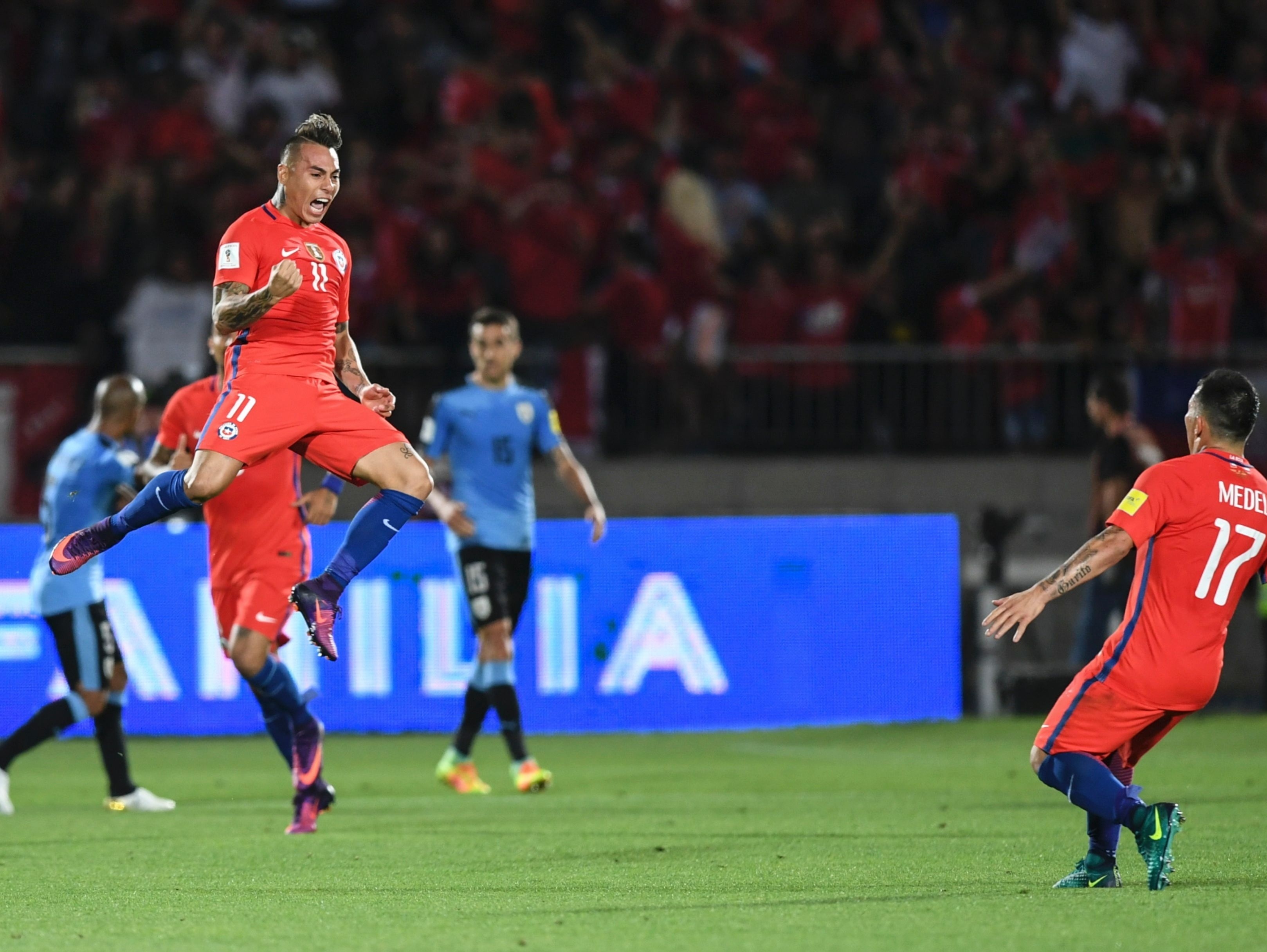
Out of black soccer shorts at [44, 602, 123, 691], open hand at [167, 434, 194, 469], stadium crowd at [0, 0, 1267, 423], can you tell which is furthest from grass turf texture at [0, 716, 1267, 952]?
stadium crowd at [0, 0, 1267, 423]

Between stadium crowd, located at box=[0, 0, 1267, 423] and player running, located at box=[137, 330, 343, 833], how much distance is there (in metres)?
5.47

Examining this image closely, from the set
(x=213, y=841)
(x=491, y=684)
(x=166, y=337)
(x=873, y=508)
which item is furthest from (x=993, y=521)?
(x=213, y=841)

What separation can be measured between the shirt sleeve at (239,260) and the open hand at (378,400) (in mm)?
622

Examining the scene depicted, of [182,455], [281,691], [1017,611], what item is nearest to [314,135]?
[182,455]

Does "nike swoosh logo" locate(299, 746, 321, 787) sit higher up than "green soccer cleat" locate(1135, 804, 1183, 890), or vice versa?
"green soccer cleat" locate(1135, 804, 1183, 890)

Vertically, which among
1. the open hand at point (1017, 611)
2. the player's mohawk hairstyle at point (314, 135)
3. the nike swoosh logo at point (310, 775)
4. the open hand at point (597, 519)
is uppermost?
the player's mohawk hairstyle at point (314, 135)

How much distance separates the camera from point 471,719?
411 inches

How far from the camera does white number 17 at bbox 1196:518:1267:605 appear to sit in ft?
20.3

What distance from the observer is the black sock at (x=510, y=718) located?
10289 mm

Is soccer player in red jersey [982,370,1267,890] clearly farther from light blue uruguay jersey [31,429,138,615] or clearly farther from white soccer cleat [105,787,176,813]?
light blue uruguay jersey [31,429,138,615]

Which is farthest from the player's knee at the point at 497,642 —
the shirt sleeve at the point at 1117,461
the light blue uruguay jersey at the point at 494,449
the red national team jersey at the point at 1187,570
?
the red national team jersey at the point at 1187,570

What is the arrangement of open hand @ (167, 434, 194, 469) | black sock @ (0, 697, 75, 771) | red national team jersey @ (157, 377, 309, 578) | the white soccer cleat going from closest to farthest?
open hand @ (167, 434, 194, 469) < red national team jersey @ (157, 377, 309, 578) < the white soccer cleat < black sock @ (0, 697, 75, 771)

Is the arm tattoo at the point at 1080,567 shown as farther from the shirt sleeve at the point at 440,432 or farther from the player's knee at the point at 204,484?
the shirt sleeve at the point at 440,432

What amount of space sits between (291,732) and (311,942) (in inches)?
139
